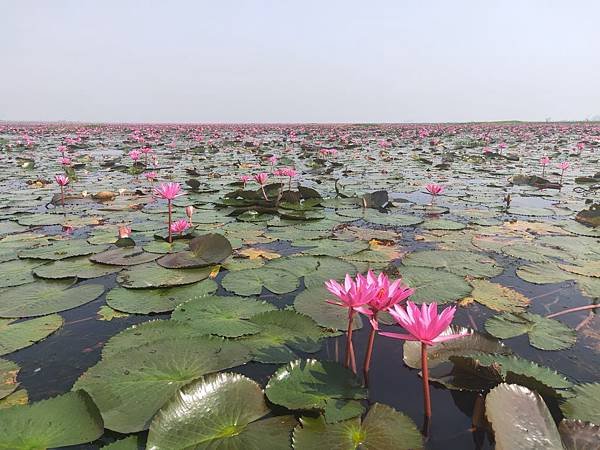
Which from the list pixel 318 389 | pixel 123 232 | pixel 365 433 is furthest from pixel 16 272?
pixel 365 433

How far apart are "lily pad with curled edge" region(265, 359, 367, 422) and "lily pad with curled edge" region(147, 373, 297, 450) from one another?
2.4 inches

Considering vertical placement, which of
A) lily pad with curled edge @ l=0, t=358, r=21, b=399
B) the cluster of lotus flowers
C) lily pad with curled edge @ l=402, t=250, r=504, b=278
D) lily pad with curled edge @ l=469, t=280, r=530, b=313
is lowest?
lily pad with curled edge @ l=0, t=358, r=21, b=399

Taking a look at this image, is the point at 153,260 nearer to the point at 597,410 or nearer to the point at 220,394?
the point at 220,394

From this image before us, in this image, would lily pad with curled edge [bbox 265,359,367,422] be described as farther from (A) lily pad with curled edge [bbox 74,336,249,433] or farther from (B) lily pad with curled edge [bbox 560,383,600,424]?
(B) lily pad with curled edge [bbox 560,383,600,424]

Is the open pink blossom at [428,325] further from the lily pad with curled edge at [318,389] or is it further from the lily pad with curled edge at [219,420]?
the lily pad with curled edge at [219,420]

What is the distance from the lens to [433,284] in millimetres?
2482

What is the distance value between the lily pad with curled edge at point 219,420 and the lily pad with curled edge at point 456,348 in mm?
651

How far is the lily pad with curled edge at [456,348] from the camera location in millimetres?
1708

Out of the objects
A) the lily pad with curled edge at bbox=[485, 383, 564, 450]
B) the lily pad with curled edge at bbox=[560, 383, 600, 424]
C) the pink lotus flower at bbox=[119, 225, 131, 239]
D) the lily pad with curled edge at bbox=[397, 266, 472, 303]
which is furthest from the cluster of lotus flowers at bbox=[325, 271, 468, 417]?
the pink lotus flower at bbox=[119, 225, 131, 239]

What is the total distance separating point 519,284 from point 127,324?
96.2 inches

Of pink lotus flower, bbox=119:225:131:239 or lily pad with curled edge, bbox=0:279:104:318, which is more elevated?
pink lotus flower, bbox=119:225:131:239

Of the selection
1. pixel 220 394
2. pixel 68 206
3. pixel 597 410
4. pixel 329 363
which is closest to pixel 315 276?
pixel 329 363

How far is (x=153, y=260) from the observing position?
9.66 feet

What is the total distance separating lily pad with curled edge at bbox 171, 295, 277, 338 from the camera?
1.93 m
